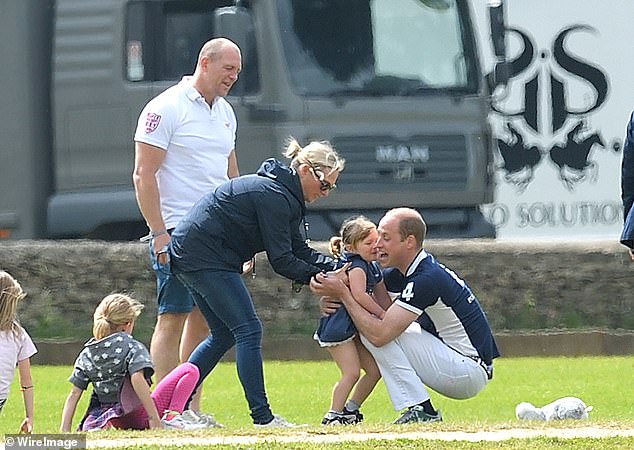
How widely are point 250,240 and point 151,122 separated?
0.94 meters

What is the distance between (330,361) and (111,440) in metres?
5.33

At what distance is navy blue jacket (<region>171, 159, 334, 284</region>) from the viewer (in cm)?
744

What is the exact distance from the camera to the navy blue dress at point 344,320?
26.2 feet

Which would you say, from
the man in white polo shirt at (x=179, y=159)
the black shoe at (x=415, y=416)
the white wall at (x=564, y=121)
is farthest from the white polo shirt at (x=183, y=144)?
the white wall at (x=564, y=121)

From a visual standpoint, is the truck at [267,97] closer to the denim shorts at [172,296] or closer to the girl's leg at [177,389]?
the denim shorts at [172,296]

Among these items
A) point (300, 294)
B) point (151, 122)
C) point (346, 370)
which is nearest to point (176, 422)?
point (346, 370)

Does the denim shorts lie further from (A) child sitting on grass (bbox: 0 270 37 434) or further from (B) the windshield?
(B) the windshield

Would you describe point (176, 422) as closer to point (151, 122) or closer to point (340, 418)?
point (340, 418)

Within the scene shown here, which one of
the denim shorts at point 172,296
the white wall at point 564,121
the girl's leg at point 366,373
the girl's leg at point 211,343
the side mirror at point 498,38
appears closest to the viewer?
the girl's leg at point 211,343

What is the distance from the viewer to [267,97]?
13.3 metres

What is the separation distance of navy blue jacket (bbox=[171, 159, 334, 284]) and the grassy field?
78 centimetres

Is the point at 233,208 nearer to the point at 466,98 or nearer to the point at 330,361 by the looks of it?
the point at 330,361

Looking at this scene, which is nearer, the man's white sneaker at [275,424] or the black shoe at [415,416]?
the man's white sneaker at [275,424]

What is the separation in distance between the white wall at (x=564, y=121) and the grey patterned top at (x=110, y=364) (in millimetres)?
7055
